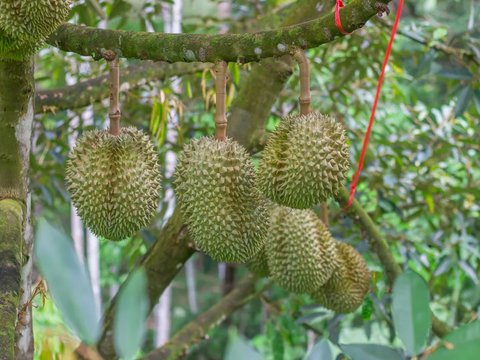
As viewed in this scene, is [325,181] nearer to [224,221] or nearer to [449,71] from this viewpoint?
[224,221]

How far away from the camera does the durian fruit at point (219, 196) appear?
98 cm

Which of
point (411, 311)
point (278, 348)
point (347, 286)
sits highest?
point (411, 311)

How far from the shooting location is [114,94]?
3.14 feet

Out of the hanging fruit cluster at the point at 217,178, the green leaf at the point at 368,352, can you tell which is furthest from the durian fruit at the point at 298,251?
the green leaf at the point at 368,352

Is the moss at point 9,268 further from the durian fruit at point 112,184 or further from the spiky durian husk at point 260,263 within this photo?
the spiky durian husk at point 260,263

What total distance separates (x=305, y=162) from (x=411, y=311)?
520 mm

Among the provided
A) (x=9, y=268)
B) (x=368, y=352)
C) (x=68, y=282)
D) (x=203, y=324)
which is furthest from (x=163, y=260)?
(x=68, y=282)

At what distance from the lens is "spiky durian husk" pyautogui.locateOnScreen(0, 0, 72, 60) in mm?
807

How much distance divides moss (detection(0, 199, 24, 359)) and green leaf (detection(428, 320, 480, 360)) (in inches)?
16.3

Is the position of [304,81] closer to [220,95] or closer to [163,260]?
[220,95]

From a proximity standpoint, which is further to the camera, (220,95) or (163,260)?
(163,260)

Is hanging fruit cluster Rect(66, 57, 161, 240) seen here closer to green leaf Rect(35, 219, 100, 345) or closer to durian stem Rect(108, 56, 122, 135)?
durian stem Rect(108, 56, 122, 135)

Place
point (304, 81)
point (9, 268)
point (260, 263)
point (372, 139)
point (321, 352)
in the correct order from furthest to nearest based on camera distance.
A: 1. point (372, 139)
2. point (260, 263)
3. point (304, 81)
4. point (9, 268)
5. point (321, 352)

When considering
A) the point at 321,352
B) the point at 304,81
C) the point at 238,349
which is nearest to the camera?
the point at 238,349
